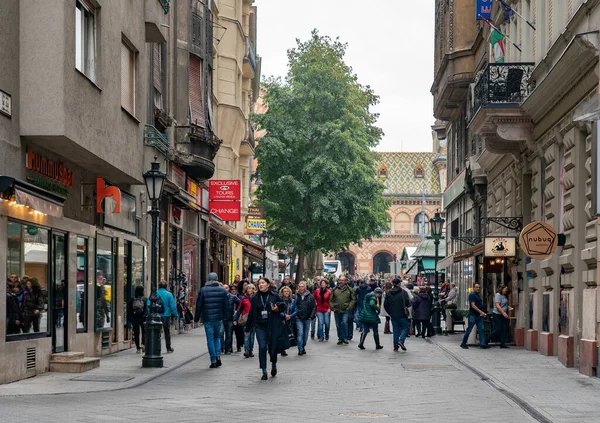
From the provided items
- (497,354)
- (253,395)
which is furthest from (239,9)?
(253,395)

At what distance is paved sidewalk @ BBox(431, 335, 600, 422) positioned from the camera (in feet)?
47.7

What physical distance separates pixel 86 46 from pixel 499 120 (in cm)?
1049

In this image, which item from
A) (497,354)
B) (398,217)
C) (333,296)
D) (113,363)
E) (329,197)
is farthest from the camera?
(398,217)

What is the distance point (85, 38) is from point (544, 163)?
11.4m

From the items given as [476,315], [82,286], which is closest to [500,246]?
[476,315]

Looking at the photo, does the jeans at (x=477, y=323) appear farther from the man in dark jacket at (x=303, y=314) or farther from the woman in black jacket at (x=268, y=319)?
the woman in black jacket at (x=268, y=319)

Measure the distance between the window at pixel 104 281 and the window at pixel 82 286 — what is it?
2.76 feet

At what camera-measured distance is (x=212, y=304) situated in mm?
22672

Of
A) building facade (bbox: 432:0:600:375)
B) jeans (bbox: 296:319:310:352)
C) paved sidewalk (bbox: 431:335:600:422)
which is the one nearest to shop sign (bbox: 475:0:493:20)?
building facade (bbox: 432:0:600:375)

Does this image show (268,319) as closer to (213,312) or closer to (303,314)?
(213,312)

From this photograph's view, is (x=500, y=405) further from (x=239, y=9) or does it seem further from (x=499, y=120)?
Answer: (x=239, y=9)

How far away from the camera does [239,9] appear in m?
49.9

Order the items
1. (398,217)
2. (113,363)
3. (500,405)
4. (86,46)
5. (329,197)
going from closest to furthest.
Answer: (500,405) < (86,46) < (113,363) < (329,197) < (398,217)

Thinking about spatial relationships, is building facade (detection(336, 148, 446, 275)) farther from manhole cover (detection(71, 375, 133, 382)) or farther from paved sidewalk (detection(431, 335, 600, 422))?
manhole cover (detection(71, 375, 133, 382))
